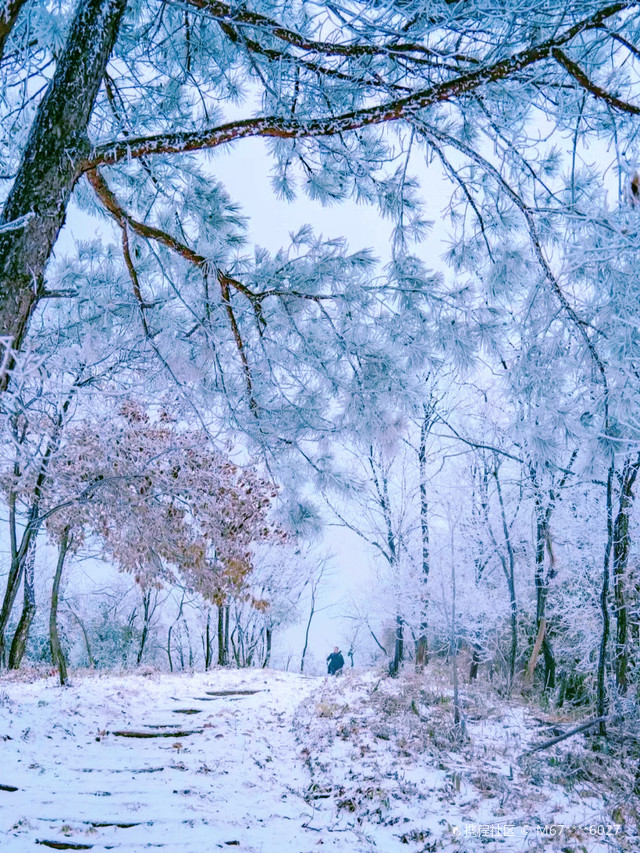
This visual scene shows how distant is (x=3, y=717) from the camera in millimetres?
5445

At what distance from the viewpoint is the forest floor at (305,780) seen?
10.5 ft

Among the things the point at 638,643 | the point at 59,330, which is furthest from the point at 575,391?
the point at 638,643

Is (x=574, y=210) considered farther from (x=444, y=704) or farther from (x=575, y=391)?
(x=444, y=704)

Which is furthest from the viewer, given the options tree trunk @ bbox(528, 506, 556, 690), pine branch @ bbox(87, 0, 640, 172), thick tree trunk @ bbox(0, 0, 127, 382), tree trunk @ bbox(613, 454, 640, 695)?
tree trunk @ bbox(528, 506, 556, 690)

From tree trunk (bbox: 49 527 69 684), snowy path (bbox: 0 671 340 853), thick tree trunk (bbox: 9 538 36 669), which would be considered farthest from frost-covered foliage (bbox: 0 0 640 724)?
thick tree trunk (bbox: 9 538 36 669)

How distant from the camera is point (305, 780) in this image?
4.73m

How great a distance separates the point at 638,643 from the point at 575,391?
6.29m

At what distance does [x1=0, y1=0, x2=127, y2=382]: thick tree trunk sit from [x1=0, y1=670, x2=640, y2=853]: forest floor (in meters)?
3.03

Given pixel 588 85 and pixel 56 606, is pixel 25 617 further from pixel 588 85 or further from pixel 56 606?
pixel 588 85

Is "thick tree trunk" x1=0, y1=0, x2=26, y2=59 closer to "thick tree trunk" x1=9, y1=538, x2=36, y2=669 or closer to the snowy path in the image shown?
the snowy path

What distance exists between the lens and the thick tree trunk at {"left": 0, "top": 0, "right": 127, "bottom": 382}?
2.01 meters

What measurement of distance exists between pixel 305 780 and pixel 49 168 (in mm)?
5229

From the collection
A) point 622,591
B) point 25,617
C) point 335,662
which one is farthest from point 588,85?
point 335,662

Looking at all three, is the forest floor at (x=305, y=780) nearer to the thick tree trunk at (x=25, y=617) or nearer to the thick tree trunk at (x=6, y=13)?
the thick tree trunk at (x=25, y=617)
